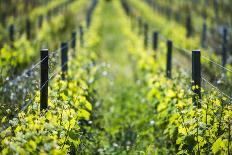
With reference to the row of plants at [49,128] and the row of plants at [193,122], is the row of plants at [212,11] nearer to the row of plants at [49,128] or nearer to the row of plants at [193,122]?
the row of plants at [193,122]

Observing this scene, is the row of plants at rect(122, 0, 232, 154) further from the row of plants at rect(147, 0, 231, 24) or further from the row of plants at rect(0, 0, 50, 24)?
the row of plants at rect(147, 0, 231, 24)

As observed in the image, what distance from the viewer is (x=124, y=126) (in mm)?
7703

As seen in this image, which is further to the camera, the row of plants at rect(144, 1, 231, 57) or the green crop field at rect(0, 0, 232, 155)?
the row of plants at rect(144, 1, 231, 57)

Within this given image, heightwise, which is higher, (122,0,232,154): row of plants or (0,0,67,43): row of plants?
(0,0,67,43): row of plants

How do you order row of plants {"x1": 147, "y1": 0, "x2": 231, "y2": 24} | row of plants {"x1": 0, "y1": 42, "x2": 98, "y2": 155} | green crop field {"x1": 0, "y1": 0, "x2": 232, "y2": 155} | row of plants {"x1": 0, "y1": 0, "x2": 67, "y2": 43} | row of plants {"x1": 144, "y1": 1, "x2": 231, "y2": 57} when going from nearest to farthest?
row of plants {"x1": 0, "y1": 42, "x2": 98, "y2": 155} < green crop field {"x1": 0, "y1": 0, "x2": 232, "y2": 155} < row of plants {"x1": 0, "y1": 0, "x2": 67, "y2": 43} < row of plants {"x1": 144, "y1": 1, "x2": 231, "y2": 57} < row of plants {"x1": 147, "y1": 0, "x2": 231, "y2": 24}

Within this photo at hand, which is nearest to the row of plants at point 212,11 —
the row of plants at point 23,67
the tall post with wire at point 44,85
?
the row of plants at point 23,67

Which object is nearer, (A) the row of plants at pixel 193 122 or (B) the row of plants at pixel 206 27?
(A) the row of plants at pixel 193 122

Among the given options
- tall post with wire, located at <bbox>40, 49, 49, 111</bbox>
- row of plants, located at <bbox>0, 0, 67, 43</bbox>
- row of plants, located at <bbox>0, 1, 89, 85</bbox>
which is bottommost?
tall post with wire, located at <bbox>40, 49, 49, 111</bbox>

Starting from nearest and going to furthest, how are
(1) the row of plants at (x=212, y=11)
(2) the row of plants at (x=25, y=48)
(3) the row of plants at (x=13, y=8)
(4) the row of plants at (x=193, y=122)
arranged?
(4) the row of plants at (x=193, y=122)
(2) the row of plants at (x=25, y=48)
(3) the row of plants at (x=13, y=8)
(1) the row of plants at (x=212, y=11)

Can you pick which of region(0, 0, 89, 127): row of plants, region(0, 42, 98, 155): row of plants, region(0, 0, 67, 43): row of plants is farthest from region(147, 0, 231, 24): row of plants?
region(0, 42, 98, 155): row of plants

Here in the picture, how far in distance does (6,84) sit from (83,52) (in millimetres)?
3124

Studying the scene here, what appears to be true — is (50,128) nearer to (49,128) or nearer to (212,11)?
(49,128)

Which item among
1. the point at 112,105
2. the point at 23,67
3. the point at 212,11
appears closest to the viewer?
the point at 112,105

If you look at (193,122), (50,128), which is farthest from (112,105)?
(50,128)
